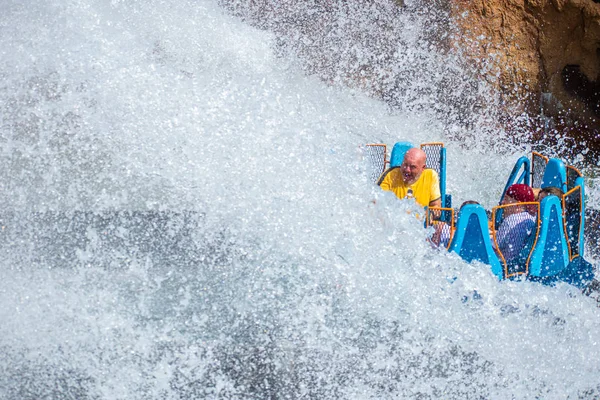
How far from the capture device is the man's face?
14.4 ft

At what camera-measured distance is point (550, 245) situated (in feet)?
12.5

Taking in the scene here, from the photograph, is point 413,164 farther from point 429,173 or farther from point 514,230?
point 514,230

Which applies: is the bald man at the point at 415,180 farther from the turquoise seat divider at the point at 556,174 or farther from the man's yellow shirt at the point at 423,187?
the turquoise seat divider at the point at 556,174

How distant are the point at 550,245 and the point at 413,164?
1.13 metres

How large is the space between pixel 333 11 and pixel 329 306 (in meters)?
4.78

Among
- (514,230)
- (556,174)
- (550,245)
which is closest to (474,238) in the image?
(514,230)

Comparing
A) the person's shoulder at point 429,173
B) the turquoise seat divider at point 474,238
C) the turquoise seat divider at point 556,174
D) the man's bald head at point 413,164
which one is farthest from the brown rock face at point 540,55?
the turquoise seat divider at point 474,238

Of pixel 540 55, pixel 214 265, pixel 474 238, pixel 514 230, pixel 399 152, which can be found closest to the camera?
pixel 214 265

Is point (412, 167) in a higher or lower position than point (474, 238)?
higher

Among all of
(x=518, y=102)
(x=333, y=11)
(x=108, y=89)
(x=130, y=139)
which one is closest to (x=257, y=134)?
(x=130, y=139)

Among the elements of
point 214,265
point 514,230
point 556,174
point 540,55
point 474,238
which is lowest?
point 214,265

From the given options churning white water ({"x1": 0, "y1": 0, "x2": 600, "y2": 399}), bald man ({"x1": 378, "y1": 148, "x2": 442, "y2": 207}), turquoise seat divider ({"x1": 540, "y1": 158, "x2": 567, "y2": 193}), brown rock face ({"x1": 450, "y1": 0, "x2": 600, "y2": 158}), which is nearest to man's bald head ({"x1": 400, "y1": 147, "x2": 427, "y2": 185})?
bald man ({"x1": 378, "y1": 148, "x2": 442, "y2": 207})

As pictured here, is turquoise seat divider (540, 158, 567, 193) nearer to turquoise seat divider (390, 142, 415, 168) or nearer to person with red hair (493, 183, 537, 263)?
person with red hair (493, 183, 537, 263)

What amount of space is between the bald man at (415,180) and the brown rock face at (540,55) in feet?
10.6
